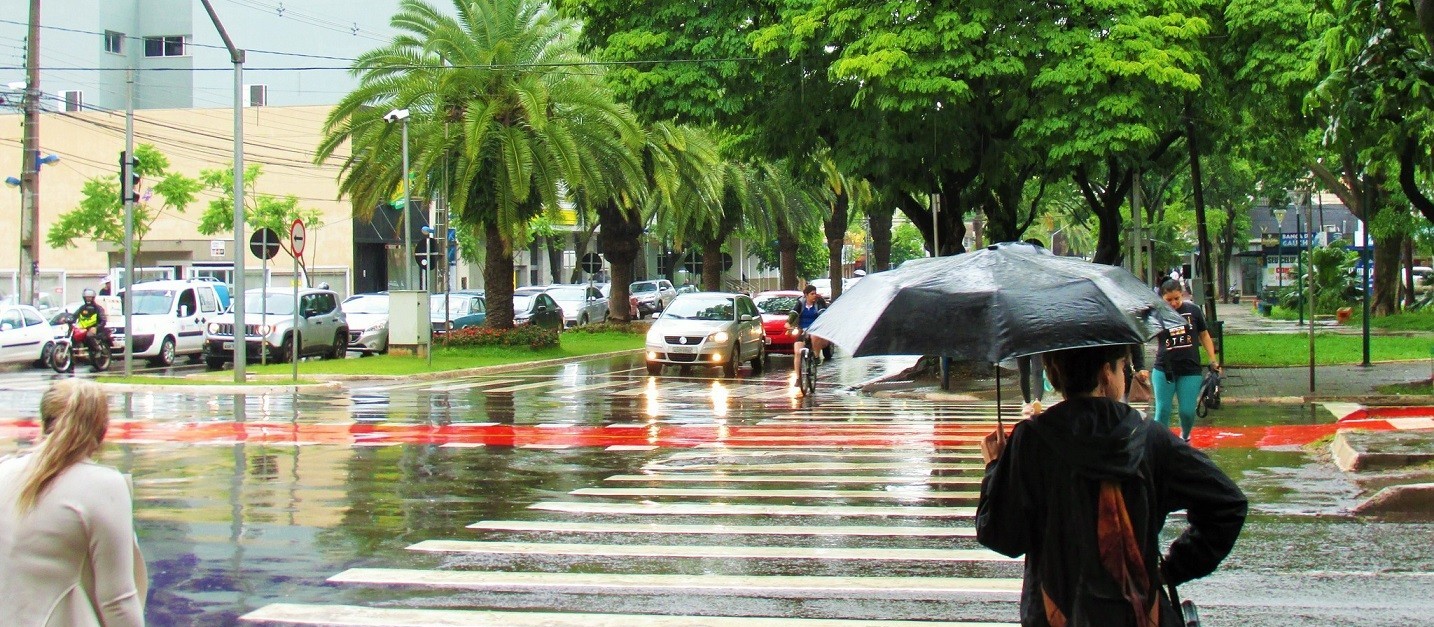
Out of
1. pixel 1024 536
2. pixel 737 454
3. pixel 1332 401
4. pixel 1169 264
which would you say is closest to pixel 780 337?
pixel 1332 401

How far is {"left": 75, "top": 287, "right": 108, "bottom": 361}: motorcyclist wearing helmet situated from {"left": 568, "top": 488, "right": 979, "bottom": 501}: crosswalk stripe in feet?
68.8

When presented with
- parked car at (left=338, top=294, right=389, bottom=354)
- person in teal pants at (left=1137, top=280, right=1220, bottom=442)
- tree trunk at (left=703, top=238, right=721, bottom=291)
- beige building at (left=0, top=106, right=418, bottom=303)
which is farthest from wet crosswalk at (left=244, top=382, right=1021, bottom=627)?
beige building at (left=0, top=106, right=418, bottom=303)

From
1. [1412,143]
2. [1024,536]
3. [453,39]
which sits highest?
[453,39]

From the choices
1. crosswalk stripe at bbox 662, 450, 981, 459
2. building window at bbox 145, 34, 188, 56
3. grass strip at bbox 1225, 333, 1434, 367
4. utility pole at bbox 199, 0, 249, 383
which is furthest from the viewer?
building window at bbox 145, 34, 188, 56

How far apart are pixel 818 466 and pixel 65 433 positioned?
Answer: 9.32 metres

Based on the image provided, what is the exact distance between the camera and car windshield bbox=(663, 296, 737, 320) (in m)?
27.6

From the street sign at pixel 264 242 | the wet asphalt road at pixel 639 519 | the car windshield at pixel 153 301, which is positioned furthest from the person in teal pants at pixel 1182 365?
the car windshield at pixel 153 301

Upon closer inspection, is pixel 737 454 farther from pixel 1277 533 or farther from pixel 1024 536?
pixel 1024 536

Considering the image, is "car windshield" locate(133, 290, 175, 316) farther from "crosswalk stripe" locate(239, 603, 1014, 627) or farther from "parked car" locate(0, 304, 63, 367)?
"crosswalk stripe" locate(239, 603, 1014, 627)

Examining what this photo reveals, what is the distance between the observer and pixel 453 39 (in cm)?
3147

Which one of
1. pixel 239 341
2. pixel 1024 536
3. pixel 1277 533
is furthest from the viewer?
pixel 239 341

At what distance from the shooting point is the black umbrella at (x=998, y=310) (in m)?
4.17

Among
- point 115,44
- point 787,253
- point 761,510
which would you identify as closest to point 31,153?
point 787,253

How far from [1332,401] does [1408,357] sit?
8.56 m
